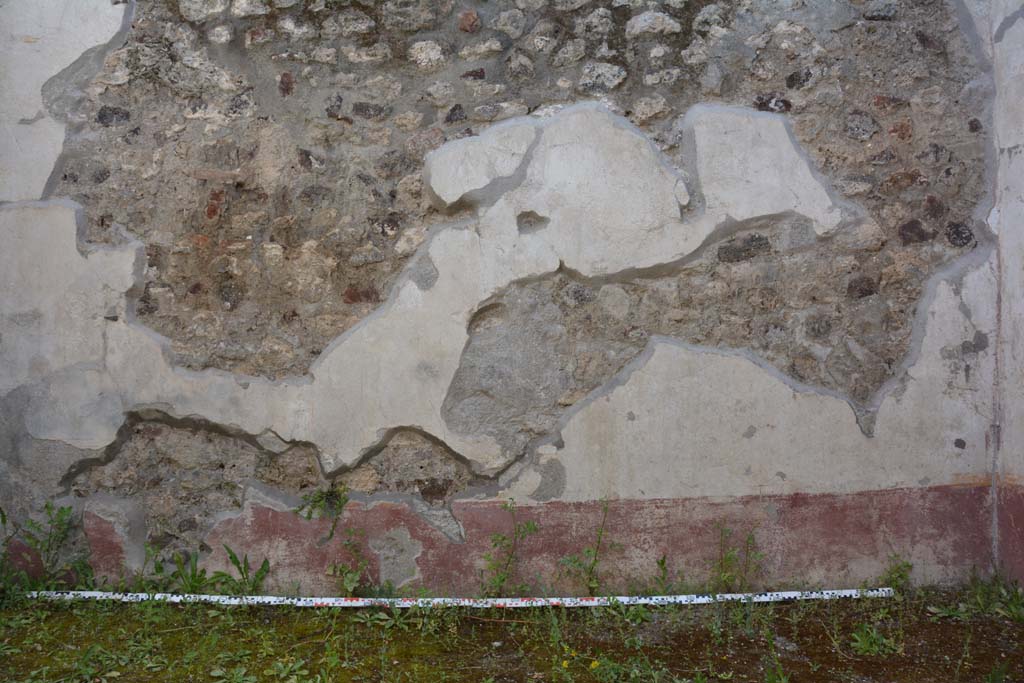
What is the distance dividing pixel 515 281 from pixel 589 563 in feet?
3.44

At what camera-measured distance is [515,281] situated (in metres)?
2.92

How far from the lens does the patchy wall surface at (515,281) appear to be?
2883 mm

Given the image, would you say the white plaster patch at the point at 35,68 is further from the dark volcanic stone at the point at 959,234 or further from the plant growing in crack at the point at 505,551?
the dark volcanic stone at the point at 959,234

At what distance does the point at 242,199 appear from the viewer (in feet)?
9.79

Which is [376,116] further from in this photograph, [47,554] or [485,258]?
[47,554]

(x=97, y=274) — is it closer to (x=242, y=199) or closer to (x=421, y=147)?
(x=242, y=199)

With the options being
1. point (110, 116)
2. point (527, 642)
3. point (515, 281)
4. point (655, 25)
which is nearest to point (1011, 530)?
point (527, 642)

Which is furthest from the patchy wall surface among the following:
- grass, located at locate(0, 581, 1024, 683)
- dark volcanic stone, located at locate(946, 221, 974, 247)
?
grass, located at locate(0, 581, 1024, 683)

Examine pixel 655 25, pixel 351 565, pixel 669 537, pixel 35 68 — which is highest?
pixel 35 68

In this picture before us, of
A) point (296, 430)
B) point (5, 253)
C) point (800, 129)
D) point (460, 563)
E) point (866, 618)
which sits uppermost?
point (5, 253)

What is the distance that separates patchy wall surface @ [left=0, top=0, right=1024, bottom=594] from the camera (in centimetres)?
288

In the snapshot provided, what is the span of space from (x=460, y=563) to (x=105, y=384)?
146 cm

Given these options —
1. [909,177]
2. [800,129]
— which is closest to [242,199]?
[800,129]

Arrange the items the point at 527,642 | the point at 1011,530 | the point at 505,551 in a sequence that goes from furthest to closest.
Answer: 1. the point at 505,551
2. the point at 1011,530
3. the point at 527,642
